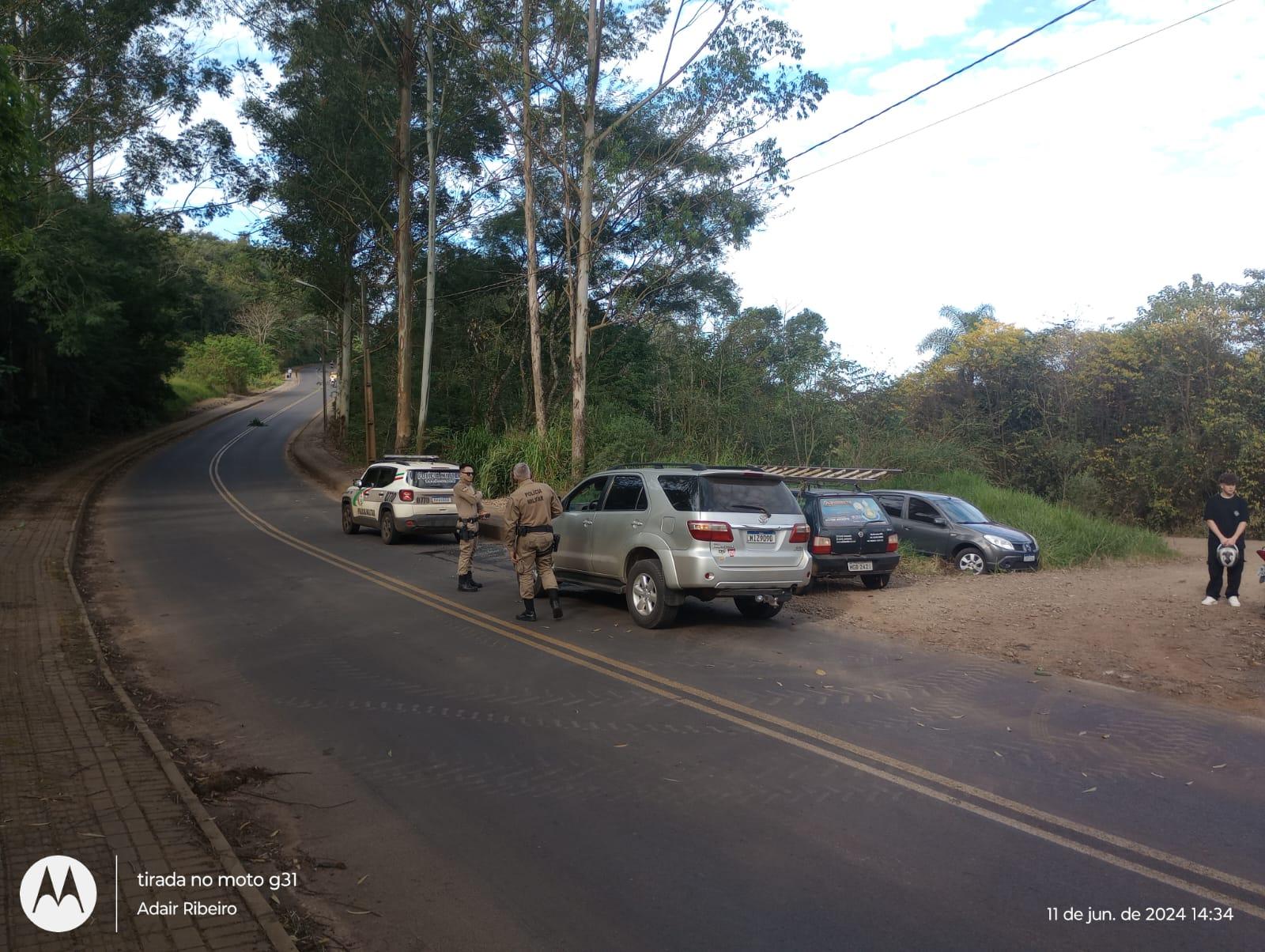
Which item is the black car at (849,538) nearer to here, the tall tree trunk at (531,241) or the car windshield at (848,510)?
the car windshield at (848,510)

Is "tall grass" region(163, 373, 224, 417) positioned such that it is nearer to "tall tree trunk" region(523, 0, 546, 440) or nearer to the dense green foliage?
"tall tree trunk" region(523, 0, 546, 440)

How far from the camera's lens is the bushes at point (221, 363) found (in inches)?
3184

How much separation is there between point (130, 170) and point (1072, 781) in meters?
35.8

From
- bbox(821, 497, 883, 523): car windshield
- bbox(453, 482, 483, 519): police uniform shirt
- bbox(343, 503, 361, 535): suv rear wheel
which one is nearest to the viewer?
bbox(453, 482, 483, 519): police uniform shirt

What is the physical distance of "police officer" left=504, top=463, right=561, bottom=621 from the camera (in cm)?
1052

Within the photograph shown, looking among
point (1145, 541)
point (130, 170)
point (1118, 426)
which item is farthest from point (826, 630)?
point (130, 170)

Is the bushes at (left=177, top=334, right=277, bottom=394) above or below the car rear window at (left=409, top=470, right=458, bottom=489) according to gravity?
above

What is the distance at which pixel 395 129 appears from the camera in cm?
3284

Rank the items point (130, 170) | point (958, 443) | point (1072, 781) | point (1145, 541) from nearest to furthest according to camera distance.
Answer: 1. point (1072, 781)
2. point (1145, 541)
3. point (958, 443)
4. point (130, 170)

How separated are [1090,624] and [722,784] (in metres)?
6.59

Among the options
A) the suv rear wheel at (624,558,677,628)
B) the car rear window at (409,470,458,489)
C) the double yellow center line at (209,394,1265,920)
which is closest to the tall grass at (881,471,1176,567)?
the suv rear wheel at (624,558,677,628)

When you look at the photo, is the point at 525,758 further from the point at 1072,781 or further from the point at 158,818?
the point at 1072,781

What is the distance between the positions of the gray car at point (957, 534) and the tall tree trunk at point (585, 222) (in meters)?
7.80

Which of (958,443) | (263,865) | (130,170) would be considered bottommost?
(263,865)
